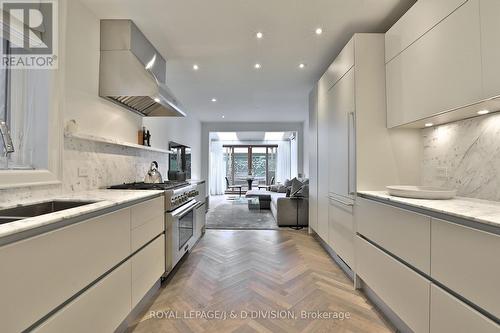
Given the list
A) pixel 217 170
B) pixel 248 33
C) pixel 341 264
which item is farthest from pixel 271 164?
pixel 248 33

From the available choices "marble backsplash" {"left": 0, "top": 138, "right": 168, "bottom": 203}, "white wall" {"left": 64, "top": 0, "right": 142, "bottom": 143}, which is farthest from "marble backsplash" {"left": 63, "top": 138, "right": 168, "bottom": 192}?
"white wall" {"left": 64, "top": 0, "right": 142, "bottom": 143}

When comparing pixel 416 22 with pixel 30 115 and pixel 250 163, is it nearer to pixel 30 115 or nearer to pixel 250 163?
pixel 30 115

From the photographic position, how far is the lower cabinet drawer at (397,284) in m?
1.43

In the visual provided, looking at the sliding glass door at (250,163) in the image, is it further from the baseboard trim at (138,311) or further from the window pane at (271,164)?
the baseboard trim at (138,311)

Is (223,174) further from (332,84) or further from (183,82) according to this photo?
(332,84)

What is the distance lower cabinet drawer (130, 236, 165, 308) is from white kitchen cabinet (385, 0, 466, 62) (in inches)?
108

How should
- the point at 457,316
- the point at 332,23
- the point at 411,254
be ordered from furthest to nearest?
the point at 332,23
the point at 411,254
the point at 457,316

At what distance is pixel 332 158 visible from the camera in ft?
9.80

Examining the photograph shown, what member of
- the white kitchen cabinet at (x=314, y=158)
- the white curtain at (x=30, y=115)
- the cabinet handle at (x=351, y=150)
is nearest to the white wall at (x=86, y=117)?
the white curtain at (x=30, y=115)

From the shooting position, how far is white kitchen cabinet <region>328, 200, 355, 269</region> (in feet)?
7.99

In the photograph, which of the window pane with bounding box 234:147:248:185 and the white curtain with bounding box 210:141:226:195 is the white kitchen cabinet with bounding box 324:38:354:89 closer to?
the white curtain with bounding box 210:141:226:195

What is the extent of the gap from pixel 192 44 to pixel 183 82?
136 centimetres

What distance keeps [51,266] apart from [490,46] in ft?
8.08

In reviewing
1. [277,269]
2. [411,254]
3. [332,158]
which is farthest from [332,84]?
[277,269]
